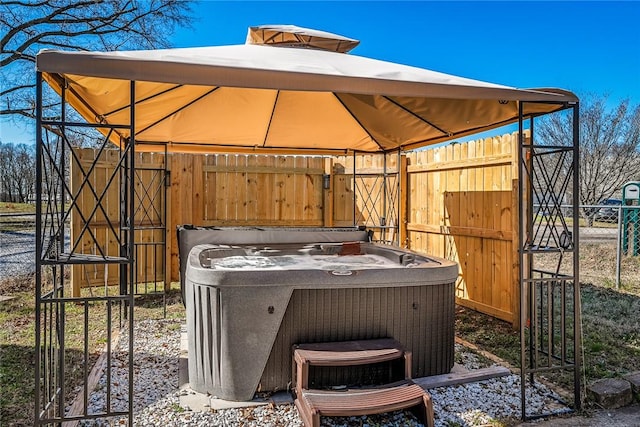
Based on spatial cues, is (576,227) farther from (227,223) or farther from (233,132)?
(227,223)

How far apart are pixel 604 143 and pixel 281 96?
12.3m

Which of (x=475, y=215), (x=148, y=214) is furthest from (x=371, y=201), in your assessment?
(x=148, y=214)

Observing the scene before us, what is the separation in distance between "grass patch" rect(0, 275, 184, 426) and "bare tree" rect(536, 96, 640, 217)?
39.0ft

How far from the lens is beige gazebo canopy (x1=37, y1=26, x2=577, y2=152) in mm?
2227

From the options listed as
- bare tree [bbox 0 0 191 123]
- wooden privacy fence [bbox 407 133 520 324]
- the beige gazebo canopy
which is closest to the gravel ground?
wooden privacy fence [bbox 407 133 520 324]

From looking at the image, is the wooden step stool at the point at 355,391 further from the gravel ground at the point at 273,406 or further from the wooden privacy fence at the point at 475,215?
the wooden privacy fence at the point at 475,215

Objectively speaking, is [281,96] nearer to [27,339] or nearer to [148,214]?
[148,214]

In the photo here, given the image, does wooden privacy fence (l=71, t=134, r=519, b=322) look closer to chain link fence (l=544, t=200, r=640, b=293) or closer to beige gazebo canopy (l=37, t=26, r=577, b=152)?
beige gazebo canopy (l=37, t=26, r=577, b=152)

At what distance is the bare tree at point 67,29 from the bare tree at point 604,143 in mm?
10714

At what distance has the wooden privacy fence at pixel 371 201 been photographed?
15.3 ft

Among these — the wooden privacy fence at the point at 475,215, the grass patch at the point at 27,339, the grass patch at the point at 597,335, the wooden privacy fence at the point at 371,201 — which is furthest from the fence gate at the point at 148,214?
the grass patch at the point at 597,335

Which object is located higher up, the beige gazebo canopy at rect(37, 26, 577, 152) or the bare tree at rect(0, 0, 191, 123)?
the bare tree at rect(0, 0, 191, 123)

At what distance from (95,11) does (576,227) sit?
8792 mm

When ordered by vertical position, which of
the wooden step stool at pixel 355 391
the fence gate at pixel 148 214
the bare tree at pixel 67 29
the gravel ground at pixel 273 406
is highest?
the bare tree at pixel 67 29
